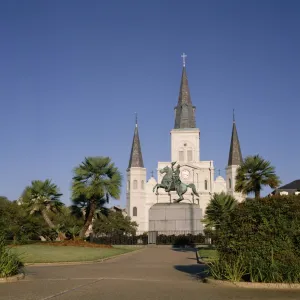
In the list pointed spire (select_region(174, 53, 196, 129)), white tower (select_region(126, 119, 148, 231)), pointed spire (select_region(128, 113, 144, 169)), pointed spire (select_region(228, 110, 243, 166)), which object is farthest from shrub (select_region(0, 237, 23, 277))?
pointed spire (select_region(174, 53, 196, 129))

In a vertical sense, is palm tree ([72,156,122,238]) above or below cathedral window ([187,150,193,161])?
below

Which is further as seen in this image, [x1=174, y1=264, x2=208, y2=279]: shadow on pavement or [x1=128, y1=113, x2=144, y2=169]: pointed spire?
[x1=128, y1=113, x2=144, y2=169]: pointed spire

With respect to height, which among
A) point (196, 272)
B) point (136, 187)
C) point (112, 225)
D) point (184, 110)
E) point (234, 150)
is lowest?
point (196, 272)

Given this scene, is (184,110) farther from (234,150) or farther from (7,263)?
(7,263)

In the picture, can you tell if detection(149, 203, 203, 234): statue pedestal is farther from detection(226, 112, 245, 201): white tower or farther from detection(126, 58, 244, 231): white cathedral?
detection(226, 112, 245, 201): white tower

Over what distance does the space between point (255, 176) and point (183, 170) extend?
66.2 metres

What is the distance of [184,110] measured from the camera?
10406 cm

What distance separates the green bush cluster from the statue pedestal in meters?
22.2

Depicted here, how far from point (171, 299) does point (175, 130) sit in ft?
306

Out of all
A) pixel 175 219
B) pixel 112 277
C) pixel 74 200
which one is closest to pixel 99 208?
pixel 74 200

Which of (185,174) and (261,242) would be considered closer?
(261,242)

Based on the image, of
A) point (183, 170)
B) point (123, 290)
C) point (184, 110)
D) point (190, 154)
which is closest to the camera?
point (123, 290)

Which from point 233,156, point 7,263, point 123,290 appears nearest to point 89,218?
point 7,263

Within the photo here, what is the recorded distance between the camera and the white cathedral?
98438 millimetres
